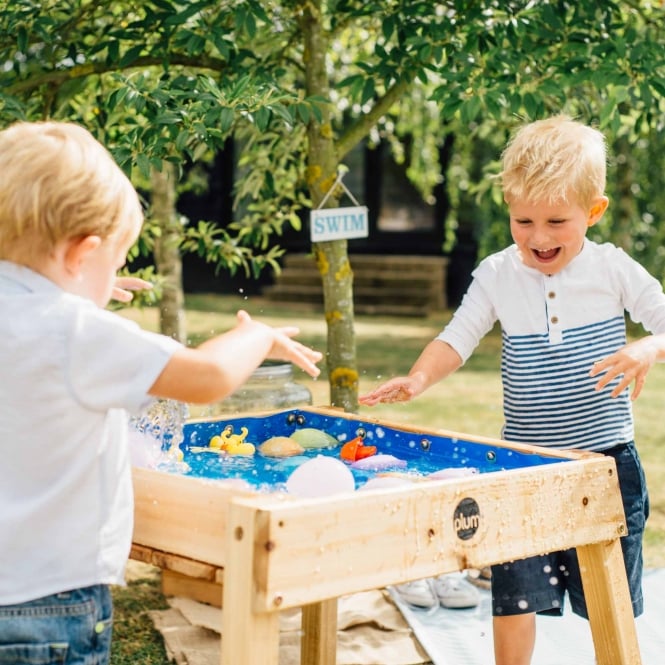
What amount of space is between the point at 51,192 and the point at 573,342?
146 cm

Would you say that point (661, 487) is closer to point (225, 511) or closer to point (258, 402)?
point (258, 402)

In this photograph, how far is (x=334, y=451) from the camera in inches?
103

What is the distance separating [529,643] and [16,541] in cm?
149

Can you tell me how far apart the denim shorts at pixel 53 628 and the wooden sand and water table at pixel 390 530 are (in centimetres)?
20

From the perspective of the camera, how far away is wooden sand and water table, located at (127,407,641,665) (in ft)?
6.00

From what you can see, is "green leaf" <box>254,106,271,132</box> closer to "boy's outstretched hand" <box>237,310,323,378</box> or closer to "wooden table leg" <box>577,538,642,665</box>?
"boy's outstretched hand" <box>237,310,323,378</box>

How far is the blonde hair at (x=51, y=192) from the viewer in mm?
1771

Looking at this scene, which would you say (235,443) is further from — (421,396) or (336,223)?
(421,396)

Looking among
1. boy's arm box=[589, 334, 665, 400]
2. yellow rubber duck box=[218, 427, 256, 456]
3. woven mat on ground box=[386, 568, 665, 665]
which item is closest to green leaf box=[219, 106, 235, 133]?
yellow rubber duck box=[218, 427, 256, 456]

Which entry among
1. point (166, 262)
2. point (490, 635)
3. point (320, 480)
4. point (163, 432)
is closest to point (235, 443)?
point (163, 432)

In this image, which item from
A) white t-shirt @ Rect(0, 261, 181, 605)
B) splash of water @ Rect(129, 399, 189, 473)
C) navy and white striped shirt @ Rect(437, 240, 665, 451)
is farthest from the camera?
navy and white striped shirt @ Rect(437, 240, 665, 451)

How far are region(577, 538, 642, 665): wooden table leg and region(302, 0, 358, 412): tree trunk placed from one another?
1636 mm

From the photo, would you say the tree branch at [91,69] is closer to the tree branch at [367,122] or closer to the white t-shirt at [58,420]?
the tree branch at [367,122]

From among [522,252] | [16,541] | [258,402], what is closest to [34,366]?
[16,541]
